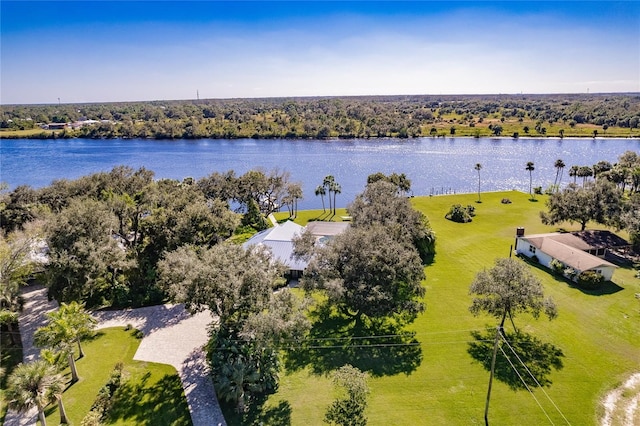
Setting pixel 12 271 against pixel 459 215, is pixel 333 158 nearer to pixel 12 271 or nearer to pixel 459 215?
pixel 459 215

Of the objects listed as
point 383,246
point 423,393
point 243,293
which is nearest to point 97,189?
point 243,293

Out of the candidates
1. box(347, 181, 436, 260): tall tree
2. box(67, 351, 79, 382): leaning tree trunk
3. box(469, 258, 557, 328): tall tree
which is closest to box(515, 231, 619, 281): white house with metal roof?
box(347, 181, 436, 260): tall tree

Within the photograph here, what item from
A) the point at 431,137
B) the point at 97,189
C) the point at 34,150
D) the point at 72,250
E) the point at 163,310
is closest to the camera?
the point at 72,250

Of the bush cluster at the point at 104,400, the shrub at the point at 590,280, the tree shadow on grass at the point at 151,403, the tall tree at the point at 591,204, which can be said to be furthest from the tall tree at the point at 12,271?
the tall tree at the point at 591,204

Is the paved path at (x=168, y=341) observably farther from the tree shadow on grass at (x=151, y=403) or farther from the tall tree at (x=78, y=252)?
the tall tree at (x=78, y=252)

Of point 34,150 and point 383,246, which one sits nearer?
point 383,246

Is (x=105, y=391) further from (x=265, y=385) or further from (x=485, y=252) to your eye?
(x=485, y=252)

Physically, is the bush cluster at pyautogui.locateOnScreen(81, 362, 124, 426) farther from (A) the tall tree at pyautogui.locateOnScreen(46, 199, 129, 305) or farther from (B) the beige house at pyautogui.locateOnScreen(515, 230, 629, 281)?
(B) the beige house at pyautogui.locateOnScreen(515, 230, 629, 281)
